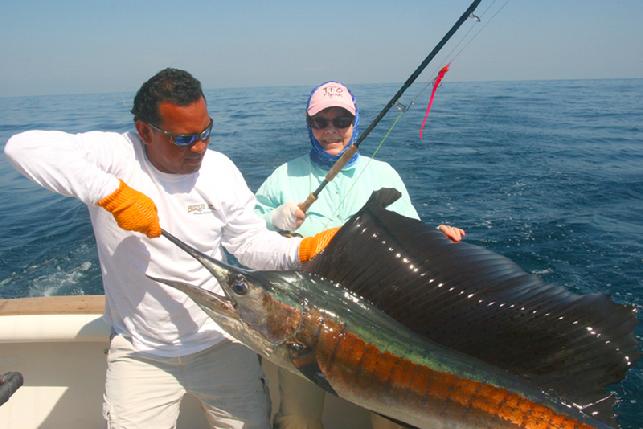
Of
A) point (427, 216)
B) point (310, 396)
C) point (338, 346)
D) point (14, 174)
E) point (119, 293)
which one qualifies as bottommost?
point (14, 174)

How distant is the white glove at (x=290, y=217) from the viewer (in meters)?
2.64

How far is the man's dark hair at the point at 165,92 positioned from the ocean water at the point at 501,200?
258 cm

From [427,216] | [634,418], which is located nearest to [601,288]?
[634,418]

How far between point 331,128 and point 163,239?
1414 mm

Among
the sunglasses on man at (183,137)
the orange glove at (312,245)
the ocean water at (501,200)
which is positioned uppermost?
the sunglasses on man at (183,137)

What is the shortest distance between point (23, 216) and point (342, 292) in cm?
781

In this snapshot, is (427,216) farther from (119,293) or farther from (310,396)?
(119,293)

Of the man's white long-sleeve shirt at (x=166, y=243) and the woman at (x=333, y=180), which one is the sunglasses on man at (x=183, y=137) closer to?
the man's white long-sleeve shirt at (x=166, y=243)

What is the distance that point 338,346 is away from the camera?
1.40 meters

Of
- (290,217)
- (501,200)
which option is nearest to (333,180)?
(290,217)

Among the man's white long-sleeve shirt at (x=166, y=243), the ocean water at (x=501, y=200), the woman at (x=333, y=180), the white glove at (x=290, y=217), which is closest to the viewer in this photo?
the man's white long-sleeve shirt at (x=166, y=243)

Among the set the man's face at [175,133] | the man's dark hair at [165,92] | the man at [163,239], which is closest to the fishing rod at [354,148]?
the man at [163,239]

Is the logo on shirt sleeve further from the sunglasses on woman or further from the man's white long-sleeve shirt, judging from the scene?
the sunglasses on woman

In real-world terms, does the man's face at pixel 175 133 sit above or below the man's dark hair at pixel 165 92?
below
